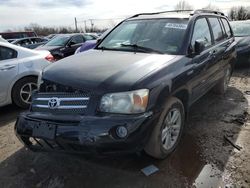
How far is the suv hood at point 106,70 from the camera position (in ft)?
9.45

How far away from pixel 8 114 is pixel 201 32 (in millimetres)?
3821

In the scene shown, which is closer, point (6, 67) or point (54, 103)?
point (54, 103)

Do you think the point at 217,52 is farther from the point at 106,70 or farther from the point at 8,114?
the point at 8,114

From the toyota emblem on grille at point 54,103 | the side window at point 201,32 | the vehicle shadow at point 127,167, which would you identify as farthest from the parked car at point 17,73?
the side window at point 201,32

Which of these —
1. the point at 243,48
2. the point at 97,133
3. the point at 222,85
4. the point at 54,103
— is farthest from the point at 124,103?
the point at 243,48

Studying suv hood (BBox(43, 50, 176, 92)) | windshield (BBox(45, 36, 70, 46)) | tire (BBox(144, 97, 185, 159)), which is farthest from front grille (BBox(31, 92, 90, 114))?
windshield (BBox(45, 36, 70, 46))

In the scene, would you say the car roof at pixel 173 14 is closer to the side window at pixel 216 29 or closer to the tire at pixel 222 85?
the side window at pixel 216 29

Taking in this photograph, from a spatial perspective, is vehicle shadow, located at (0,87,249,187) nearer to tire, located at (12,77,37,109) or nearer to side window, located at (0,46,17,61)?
Answer: tire, located at (12,77,37,109)

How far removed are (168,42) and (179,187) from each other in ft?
6.20

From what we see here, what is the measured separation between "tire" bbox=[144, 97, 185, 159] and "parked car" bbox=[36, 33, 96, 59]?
777 cm

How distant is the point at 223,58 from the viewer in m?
5.23

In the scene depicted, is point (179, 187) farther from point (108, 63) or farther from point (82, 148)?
point (108, 63)

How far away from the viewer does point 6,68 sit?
5184mm

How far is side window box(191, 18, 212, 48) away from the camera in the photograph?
4.07 m
